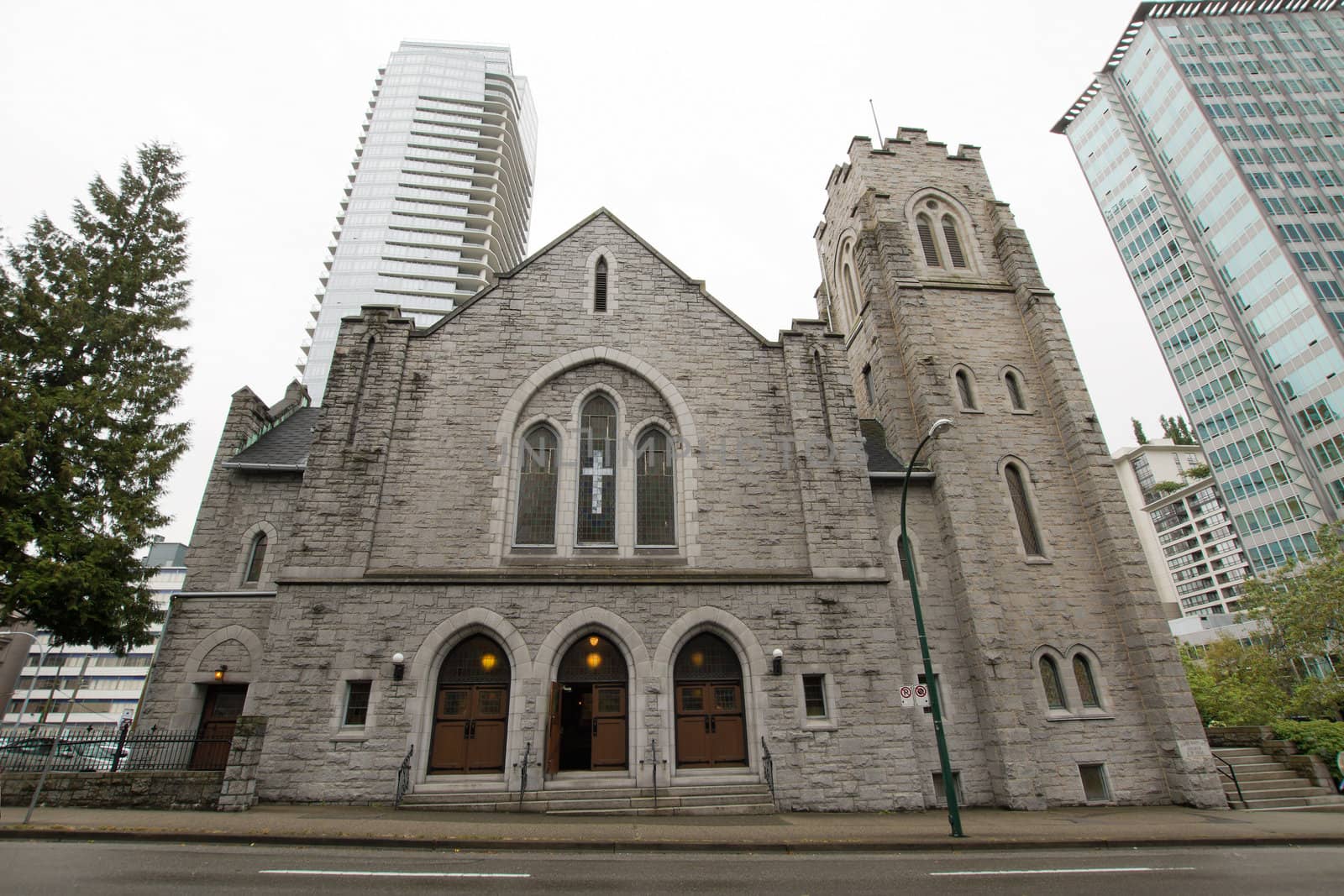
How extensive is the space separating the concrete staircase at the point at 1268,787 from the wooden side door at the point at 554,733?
586 inches

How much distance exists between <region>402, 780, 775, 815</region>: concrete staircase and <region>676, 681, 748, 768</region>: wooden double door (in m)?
0.68

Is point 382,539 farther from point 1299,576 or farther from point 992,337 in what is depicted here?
point 1299,576

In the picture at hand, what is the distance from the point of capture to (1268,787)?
15.0 m

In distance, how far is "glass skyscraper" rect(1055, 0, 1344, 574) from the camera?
52.9 metres

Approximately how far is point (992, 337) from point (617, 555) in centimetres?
1333

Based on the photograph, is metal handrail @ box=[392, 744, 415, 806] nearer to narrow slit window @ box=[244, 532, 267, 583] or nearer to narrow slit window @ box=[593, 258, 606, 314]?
narrow slit window @ box=[244, 532, 267, 583]

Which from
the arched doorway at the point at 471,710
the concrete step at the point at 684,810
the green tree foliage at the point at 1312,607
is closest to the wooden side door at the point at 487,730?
the arched doorway at the point at 471,710

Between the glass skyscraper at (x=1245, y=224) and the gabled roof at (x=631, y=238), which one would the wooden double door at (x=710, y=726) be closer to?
the gabled roof at (x=631, y=238)

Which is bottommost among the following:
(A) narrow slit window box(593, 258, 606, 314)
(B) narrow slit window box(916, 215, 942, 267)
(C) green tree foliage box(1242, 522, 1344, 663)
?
(C) green tree foliage box(1242, 522, 1344, 663)

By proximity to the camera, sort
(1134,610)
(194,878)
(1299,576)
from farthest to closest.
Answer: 1. (1299,576)
2. (1134,610)
3. (194,878)

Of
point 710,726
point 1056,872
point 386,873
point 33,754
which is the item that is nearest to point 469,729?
point 710,726

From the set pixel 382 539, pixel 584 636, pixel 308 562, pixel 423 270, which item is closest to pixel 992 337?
pixel 584 636

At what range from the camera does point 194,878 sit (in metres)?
6.82

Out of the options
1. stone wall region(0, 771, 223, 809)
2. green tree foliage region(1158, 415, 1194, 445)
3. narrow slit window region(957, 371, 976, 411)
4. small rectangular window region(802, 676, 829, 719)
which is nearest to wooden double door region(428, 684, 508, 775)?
stone wall region(0, 771, 223, 809)
